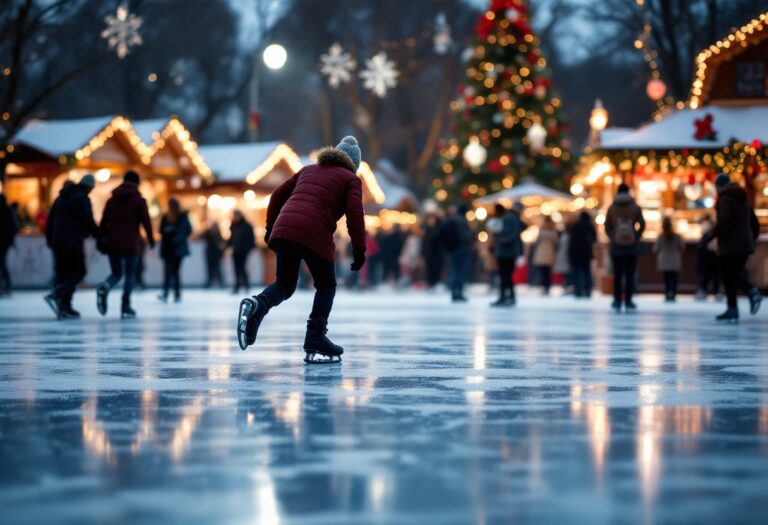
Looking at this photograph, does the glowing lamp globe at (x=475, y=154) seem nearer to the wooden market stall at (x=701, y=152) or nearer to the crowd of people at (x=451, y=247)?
the crowd of people at (x=451, y=247)

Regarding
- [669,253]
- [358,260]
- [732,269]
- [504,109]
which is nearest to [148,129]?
[504,109]

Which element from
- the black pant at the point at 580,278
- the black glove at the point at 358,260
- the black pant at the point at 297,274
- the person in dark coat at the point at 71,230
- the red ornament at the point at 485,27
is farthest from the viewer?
the red ornament at the point at 485,27

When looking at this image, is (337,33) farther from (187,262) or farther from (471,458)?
(471,458)

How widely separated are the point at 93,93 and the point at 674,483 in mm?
54572

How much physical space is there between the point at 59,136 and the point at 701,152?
16.8m

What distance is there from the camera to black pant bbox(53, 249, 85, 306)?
16469mm

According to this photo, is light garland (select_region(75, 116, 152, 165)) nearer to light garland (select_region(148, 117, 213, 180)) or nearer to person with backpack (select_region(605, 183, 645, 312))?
light garland (select_region(148, 117, 213, 180))

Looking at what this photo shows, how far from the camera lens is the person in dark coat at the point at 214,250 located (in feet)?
109

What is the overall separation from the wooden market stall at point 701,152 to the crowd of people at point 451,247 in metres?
1.92

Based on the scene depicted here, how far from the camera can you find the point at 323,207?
943 centimetres

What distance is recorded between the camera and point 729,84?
99.7ft

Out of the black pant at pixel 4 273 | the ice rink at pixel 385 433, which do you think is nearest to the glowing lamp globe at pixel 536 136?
the black pant at pixel 4 273

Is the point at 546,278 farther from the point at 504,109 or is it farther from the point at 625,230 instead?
the point at 504,109

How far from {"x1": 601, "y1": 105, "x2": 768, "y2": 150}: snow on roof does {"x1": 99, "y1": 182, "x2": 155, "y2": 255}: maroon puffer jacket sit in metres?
14.4
